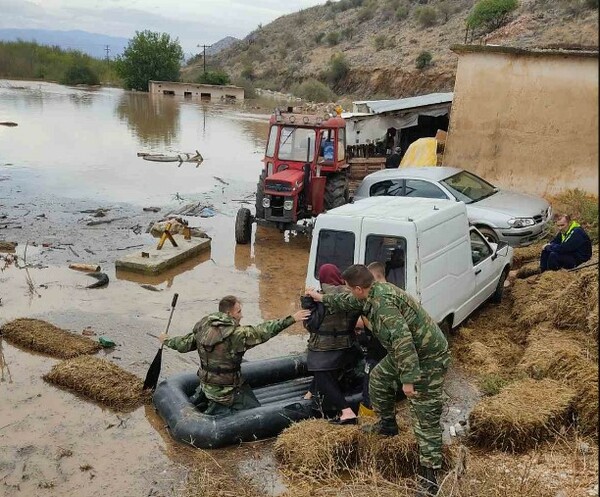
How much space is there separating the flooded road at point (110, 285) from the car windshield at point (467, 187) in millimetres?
3157

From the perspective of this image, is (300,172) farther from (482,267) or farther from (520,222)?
(482,267)

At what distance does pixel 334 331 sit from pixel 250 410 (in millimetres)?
1076

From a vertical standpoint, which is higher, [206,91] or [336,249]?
[206,91]

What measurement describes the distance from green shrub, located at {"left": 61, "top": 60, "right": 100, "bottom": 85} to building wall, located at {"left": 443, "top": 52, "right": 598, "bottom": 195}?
66.1m

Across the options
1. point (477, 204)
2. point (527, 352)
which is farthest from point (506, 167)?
point (527, 352)

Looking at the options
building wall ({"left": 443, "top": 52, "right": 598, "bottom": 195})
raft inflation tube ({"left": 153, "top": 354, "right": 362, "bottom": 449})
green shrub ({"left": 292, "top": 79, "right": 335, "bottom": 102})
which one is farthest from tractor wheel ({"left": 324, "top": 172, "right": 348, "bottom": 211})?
green shrub ({"left": 292, "top": 79, "right": 335, "bottom": 102})

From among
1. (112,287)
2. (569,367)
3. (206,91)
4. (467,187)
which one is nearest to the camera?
(569,367)

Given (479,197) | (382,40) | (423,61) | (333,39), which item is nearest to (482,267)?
(479,197)

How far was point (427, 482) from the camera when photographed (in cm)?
466

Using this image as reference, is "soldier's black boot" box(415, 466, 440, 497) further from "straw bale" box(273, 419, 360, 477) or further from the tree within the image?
the tree

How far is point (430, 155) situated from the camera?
52.9 feet

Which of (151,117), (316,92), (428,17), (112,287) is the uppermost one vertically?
(428,17)

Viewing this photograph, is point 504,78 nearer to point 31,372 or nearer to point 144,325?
point 144,325

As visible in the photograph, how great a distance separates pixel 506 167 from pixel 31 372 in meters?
11.2
